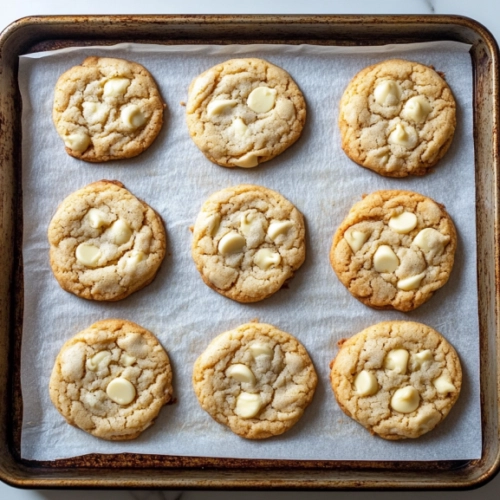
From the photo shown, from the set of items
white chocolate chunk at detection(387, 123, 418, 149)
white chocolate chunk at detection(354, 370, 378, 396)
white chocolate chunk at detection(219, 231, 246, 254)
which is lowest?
white chocolate chunk at detection(354, 370, 378, 396)

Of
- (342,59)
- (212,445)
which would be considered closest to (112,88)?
(342,59)

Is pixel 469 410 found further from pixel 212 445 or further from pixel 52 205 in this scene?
pixel 52 205

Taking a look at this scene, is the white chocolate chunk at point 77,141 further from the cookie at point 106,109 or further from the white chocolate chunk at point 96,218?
the white chocolate chunk at point 96,218

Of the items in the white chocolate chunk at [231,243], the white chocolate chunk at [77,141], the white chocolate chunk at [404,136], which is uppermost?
the white chocolate chunk at [404,136]

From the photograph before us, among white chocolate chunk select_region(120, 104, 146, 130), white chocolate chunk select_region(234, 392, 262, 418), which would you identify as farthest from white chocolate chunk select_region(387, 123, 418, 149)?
white chocolate chunk select_region(234, 392, 262, 418)

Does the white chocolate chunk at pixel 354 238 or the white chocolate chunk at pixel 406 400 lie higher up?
the white chocolate chunk at pixel 354 238

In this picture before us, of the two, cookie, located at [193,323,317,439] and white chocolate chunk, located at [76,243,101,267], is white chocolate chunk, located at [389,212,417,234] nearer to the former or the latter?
cookie, located at [193,323,317,439]

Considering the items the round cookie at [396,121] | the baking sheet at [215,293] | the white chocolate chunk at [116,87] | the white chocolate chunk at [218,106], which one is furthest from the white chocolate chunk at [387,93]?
the white chocolate chunk at [116,87]
